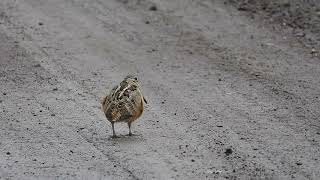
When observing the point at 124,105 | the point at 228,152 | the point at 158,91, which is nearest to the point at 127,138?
the point at 124,105

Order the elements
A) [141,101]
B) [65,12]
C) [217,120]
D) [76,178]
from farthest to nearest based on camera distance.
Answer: [65,12] < [217,120] < [141,101] < [76,178]

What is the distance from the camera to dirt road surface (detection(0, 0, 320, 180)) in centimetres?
1004

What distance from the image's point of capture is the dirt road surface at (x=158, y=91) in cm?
1004

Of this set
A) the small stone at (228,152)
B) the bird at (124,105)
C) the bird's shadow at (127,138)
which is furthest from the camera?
the bird's shadow at (127,138)

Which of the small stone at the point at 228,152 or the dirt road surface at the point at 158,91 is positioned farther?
the small stone at the point at 228,152

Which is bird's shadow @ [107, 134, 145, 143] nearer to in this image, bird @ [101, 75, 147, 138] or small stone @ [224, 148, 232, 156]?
bird @ [101, 75, 147, 138]

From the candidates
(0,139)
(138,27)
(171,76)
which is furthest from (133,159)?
(138,27)

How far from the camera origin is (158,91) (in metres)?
13.4

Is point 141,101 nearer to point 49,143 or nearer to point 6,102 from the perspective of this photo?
point 49,143

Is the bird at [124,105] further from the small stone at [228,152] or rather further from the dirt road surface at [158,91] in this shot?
the small stone at [228,152]

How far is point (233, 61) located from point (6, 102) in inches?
174

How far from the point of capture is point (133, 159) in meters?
10.1

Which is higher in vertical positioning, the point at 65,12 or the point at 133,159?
the point at 133,159

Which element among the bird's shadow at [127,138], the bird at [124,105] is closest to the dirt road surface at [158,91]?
the bird's shadow at [127,138]
